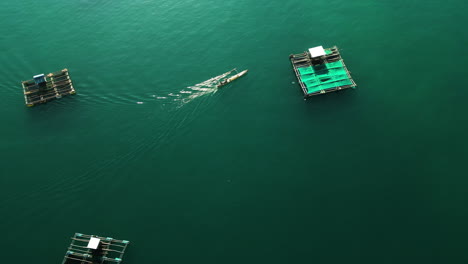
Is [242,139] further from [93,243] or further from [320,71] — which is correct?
[93,243]

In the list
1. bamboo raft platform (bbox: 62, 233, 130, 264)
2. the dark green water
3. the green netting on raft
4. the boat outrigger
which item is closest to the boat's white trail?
the dark green water

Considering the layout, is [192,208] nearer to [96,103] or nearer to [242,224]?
[242,224]

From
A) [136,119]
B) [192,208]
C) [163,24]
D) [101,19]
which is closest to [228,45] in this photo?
[163,24]

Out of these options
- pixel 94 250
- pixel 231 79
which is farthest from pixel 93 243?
pixel 231 79

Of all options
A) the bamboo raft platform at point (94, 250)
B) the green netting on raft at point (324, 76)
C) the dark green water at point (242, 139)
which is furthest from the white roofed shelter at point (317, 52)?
the bamboo raft platform at point (94, 250)

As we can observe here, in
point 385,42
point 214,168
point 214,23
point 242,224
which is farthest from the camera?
point 214,23

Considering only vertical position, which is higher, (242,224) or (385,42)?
(385,42)
